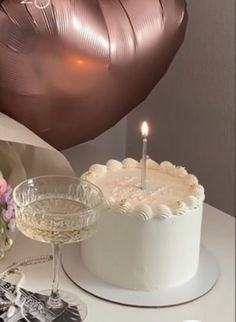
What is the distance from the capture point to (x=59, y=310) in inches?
35.1

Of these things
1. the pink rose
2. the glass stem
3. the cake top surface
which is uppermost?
the pink rose

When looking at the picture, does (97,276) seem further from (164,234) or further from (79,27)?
(79,27)

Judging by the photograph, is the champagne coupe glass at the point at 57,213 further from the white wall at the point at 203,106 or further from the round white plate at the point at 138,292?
the white wall at the point at 203,106

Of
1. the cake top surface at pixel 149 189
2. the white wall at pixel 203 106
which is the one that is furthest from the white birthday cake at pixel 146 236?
the white wall at pixel 203 106

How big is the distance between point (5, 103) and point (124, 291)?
10.6 inches

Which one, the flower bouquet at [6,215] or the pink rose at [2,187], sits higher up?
the pink rose at [2,187]

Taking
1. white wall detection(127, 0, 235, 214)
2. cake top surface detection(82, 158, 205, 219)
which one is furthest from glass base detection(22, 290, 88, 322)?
white wall detection(127, 0, 235, 214)

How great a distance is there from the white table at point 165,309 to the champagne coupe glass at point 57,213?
0.07ft

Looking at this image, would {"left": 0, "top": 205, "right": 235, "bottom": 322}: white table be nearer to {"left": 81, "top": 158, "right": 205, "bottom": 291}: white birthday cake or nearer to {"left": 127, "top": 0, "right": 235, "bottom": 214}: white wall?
{"left": 81, "top": 158, "right": 205, "bottom": 291}: white birthday cake

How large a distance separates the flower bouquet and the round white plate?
8 centimetres

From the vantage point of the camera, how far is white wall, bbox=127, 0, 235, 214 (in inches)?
51.9

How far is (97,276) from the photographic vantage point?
972 millimetres

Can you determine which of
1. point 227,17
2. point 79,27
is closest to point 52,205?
point 79,27

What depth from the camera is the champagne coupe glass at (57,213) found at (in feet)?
2.84
